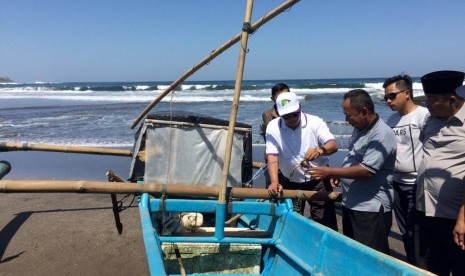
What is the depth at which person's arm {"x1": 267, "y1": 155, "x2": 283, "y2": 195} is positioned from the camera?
369cm

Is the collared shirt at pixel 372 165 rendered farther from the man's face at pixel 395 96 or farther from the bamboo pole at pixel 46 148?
the bamboo pole at pixel 46 148

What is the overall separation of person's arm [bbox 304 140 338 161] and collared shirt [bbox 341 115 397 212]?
29 cm

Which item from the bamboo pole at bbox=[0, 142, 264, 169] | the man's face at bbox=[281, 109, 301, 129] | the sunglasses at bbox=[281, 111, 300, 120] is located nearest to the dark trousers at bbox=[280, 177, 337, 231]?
the man's face at bbox=[281, 109, 301, 129]

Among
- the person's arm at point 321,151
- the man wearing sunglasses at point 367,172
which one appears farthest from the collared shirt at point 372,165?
the person's arm at point 321,151

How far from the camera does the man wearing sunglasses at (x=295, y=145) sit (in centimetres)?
380

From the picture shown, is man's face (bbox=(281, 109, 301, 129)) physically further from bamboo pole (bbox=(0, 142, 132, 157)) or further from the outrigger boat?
bamboo pole (bbox=(0, 142, 132, 157))

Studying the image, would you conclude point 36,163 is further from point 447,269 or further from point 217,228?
point 447,269

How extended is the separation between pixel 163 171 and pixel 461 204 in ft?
9.32

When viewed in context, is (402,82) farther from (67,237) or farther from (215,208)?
(67,237)

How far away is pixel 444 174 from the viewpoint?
277 centimetres

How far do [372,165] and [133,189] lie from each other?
201 cm

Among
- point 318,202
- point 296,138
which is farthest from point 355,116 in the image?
point 318,202

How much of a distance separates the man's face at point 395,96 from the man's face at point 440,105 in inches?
33.3

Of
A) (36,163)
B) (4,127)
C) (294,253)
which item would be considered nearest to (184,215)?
(294,253)
